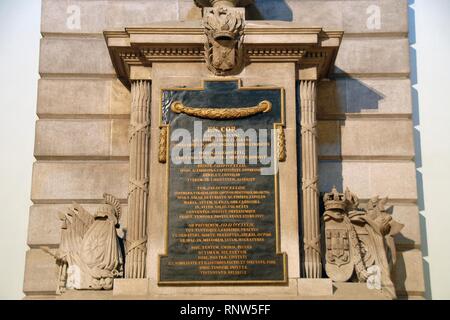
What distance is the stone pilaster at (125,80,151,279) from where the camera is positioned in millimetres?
12281

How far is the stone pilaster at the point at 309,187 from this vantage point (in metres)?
12.3

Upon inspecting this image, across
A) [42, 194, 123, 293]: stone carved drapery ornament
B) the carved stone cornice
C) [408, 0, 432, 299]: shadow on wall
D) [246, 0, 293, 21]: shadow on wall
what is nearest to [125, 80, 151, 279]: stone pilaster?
[42, 194, 123, 293]: stone carved drapery ornament

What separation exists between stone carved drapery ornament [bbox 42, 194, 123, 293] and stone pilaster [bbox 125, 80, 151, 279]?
319 mm

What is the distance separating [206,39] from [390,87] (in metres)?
4.40

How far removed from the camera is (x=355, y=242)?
500 inches

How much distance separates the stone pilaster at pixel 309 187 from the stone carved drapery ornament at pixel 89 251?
10.4ft

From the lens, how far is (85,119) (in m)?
15.0

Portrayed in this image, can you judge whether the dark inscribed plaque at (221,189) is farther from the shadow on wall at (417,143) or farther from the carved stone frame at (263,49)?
the shadow on wall at (417,143)

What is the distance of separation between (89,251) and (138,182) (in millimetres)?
1412

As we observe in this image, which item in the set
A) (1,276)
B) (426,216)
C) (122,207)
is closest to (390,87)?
(426,216)

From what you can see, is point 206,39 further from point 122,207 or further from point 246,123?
point 122,207

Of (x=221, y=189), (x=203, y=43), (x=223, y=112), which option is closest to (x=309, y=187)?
(x=221, y=189)

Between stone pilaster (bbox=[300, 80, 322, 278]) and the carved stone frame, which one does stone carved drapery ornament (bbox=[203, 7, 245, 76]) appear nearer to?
the carved stone frame

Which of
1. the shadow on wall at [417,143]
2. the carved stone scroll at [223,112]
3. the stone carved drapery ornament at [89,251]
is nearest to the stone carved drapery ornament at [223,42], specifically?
the carved stone scroll at [223,112]
